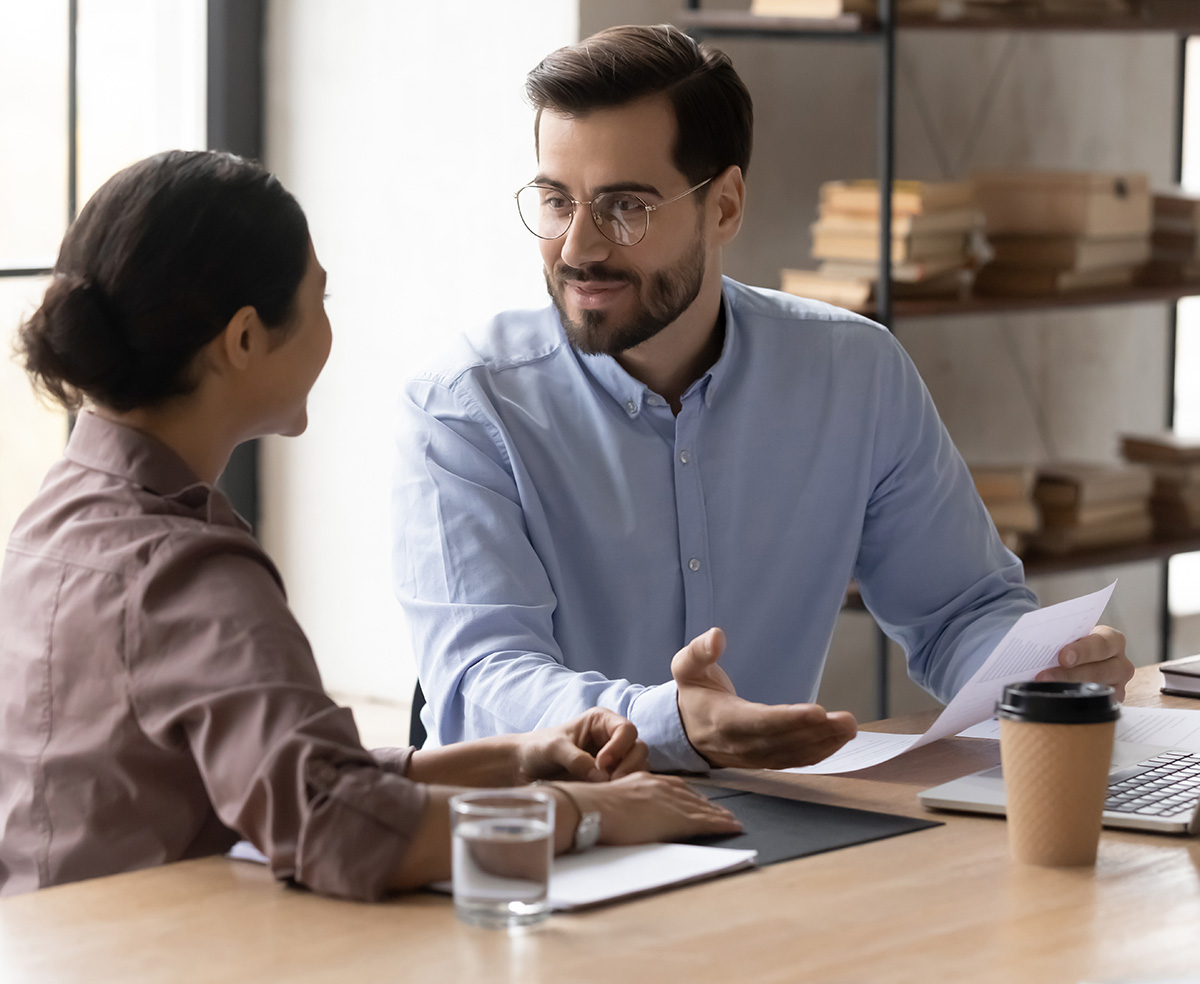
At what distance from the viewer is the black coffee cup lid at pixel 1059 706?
1.16 meters

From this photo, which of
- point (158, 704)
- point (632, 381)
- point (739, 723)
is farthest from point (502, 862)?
point (632, 381)

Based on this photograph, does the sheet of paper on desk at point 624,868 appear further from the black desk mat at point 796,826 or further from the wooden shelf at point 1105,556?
the wooden shelf at point 1105,556

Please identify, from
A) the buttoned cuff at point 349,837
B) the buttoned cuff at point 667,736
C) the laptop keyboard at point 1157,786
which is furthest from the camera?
the buttoned cuff at point 667,736

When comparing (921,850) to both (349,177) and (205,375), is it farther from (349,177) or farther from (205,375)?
(349,177)

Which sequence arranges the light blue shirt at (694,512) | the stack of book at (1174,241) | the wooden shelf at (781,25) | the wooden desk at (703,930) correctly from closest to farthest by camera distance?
the wooden desk at (703,930)
the light blue shirt at (694,512)
the wooden shelf at (781,25)
the stack of book at (1174,241)

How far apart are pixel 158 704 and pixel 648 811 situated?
14.2 inches

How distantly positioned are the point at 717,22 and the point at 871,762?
168 centimetres

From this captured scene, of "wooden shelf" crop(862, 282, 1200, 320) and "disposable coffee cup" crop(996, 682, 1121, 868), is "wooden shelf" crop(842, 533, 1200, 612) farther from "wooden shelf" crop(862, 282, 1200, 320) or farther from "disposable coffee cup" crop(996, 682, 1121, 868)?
"disposable coffee cup" crop(996, 682, 1121, 868)

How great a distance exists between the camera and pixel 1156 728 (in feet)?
5.33

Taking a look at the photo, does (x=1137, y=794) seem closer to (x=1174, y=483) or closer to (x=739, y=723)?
(x=739, y=723)

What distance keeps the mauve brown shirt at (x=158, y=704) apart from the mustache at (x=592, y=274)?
2.44ft

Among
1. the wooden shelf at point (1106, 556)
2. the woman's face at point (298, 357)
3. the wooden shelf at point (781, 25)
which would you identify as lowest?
the wooden shelf at point (1106, 556)

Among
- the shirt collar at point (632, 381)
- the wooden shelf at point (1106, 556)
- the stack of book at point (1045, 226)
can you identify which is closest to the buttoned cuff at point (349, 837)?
the shirt collar at point (632, 381)

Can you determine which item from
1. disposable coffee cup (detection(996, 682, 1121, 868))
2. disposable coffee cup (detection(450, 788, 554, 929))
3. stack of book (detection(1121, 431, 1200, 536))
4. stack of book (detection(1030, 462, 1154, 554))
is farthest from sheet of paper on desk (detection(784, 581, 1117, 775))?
stack of book (detection(1121, 431, 1200, 536))
